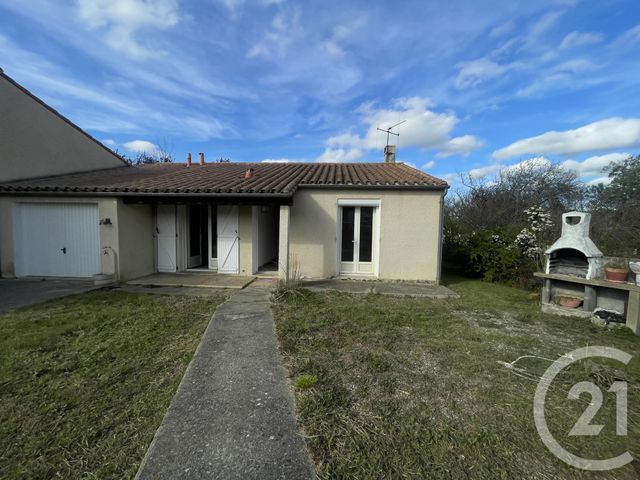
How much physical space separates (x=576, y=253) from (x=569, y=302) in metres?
1.19

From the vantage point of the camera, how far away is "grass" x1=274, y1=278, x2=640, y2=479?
2486 millimetres

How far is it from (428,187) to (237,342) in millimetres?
7562

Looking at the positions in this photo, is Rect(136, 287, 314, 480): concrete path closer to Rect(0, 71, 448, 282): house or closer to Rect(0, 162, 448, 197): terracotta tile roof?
Rect(0, 71, 448, 282): house

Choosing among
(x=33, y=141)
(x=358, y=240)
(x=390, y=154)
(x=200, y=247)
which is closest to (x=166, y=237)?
(x=200, y=247)

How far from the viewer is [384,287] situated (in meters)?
9.07

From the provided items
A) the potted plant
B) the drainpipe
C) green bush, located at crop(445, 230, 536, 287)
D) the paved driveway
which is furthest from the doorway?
the potted plant

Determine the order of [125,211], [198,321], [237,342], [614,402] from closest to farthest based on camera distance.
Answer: [614,402] < [237,342] < [198,321] < [125,211]

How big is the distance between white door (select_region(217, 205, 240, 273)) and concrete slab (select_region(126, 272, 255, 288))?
1.49ft

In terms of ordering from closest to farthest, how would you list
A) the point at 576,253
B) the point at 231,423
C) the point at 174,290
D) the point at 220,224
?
the point at 231,423 → the point at 576,253 → the point at 174,290 → the point at 220,224

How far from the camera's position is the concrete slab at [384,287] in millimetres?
8406

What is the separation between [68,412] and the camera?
3.03 metres

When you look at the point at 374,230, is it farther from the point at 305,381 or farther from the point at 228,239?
the point at 305,381

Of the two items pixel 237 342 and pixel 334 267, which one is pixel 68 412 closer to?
pixel 237 342

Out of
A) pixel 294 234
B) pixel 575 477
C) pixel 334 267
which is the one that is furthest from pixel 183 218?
pixel 575 477
